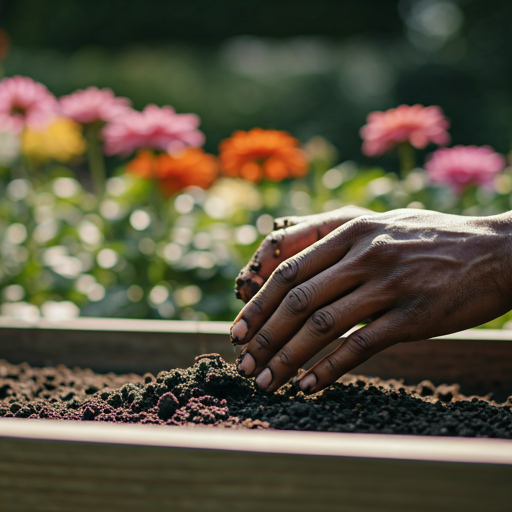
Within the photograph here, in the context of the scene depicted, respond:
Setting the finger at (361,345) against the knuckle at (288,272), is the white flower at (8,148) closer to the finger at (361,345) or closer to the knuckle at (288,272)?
the knuckle at (288,272)

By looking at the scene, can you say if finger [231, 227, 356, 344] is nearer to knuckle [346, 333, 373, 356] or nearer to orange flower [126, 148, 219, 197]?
knuckle [346, 333, 373, 356]

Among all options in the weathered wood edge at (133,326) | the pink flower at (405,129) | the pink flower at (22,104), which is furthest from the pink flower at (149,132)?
the weathered wood edge at (133,326)

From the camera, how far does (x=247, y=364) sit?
99 centimetres

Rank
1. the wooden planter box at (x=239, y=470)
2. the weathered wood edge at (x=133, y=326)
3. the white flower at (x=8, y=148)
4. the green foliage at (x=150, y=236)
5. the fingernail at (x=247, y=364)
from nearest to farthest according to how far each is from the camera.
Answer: the wooden planter box at (x=239, y=470), the fingernail at (x=247, y=364), the weathered wood edge at (x=133, y=326), the green foliage at (x=150, y=236), the white flower at (x=8, y=148)

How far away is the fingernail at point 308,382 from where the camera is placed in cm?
94

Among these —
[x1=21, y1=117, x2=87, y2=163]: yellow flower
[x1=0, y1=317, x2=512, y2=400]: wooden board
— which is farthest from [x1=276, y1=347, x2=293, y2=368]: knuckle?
[x1=21, y1=117, x2=87, y2=163]: yellow flower

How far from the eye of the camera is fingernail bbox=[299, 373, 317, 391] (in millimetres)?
940

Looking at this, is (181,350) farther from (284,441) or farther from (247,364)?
(284,441)

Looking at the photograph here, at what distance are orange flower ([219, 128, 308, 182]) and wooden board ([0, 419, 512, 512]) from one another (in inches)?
79.6

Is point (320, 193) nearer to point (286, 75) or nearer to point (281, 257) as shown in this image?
point (281, 257)

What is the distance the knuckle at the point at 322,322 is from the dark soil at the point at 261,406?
0.14m

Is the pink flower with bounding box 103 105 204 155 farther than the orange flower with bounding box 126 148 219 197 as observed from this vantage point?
No

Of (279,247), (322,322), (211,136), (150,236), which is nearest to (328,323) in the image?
(322,322)

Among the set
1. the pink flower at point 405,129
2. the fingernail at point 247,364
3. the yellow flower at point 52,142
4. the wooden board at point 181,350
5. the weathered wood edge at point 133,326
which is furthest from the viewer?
the yellow flower at point 52,142
